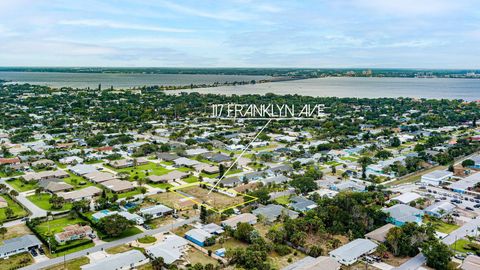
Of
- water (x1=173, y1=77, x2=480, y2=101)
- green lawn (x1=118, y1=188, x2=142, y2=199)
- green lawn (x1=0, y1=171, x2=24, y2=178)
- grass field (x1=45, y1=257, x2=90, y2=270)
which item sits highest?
water (x1=173, y1=77, x2=480, y2=101)

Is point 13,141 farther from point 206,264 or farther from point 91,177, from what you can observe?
point 206,264

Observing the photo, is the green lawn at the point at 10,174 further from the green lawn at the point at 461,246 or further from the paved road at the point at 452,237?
the green lawn at the point at 461,246

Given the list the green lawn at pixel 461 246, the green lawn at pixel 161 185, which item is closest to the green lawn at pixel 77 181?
the green lawn at pixel 161 185

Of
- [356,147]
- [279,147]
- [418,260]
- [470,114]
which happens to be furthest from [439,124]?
[418,260]

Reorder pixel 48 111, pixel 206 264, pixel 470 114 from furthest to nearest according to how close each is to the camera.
A: pixel 48 111 < pixel 470 114 < pixel 206 264

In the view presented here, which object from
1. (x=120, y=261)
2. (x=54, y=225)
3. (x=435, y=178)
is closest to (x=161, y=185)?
(x=54, y=225)

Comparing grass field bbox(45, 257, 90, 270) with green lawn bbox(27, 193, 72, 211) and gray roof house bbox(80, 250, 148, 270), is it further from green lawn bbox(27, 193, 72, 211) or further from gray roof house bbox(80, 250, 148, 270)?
green lawn bbox(27, 193, 72, 211)

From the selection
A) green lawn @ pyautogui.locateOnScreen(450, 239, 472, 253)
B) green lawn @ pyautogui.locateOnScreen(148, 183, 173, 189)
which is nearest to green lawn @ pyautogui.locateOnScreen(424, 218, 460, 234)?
green lawn @ pyautogui.locateOnScreen(450, 239, 472, 253)
